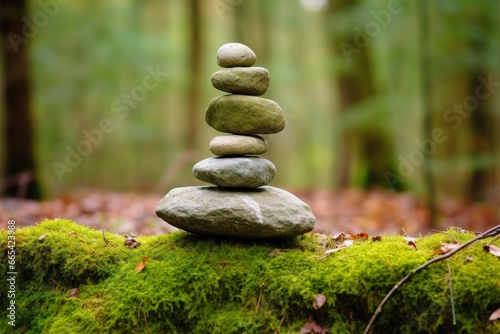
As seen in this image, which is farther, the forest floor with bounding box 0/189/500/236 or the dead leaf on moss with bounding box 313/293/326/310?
the forest floor with bounding box 0/189/500/236

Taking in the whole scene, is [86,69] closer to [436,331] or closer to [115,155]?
[115,155]

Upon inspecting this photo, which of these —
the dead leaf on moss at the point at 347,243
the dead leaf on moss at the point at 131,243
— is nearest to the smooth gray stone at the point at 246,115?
the dead leaf on moss at the point at 347,243

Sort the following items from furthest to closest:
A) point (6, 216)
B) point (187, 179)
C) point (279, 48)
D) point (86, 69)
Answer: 1. point (279, 48)
2. point (187, 179)
3. point (86, 69)
4. point (6, 216)

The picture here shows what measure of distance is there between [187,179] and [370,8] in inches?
372

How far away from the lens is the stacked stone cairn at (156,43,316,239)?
3510mm

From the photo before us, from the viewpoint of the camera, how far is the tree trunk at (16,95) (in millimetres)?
8547

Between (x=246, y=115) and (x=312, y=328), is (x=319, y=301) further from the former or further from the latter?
(x=246, y=115)

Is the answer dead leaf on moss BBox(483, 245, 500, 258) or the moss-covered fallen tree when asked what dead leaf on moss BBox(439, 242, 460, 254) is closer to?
the moss-covered fallen tree

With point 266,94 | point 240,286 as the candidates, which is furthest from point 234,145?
point 266,94

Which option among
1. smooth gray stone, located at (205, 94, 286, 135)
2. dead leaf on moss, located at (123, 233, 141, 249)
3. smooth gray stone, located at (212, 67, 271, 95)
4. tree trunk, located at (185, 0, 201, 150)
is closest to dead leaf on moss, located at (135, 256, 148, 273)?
dead leaf on moss, located at (123, 233, 141, 249)

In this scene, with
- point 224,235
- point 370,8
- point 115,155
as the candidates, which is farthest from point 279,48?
point 224,235

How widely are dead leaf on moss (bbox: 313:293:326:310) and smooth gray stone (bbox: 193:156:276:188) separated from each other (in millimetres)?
1128

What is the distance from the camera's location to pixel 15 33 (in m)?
8.66

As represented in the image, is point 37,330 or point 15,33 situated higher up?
point 15,33
